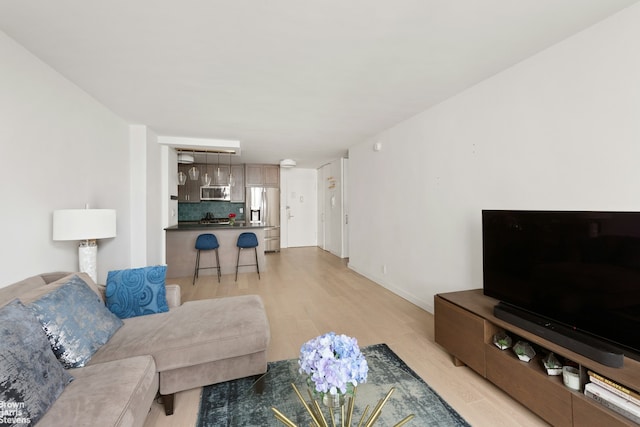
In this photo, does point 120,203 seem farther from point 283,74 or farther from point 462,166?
point 462,166

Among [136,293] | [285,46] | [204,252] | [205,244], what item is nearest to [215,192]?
[204,252]

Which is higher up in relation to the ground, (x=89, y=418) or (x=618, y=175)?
(x=618, y=175)

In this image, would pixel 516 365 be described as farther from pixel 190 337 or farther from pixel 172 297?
pixel 172 297

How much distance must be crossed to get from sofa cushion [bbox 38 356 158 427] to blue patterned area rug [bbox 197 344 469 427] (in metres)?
0.48

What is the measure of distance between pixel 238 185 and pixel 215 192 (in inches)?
24.3

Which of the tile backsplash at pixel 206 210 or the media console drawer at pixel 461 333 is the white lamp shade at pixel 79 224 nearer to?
the media console drawer at pixel 461 333

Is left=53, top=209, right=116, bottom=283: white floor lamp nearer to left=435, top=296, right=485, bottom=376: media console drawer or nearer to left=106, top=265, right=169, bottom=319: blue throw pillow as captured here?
left=106, top=265, right=169, bottom=319: blue throw pillow

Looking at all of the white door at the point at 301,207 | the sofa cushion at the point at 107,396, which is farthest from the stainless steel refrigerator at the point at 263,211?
the sofa cushion at the point at 107,396

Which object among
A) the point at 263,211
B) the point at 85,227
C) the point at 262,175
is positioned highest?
the point at 262,175

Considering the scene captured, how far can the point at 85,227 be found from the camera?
1.99m

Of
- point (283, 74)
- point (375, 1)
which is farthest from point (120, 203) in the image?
point (375, 1)

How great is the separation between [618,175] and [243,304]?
268 cm

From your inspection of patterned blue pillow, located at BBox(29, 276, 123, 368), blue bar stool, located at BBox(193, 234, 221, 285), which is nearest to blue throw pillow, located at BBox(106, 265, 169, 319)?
patterned blue pillow, located at BBox(29, 276, 123, 368)

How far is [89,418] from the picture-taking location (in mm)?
1007
